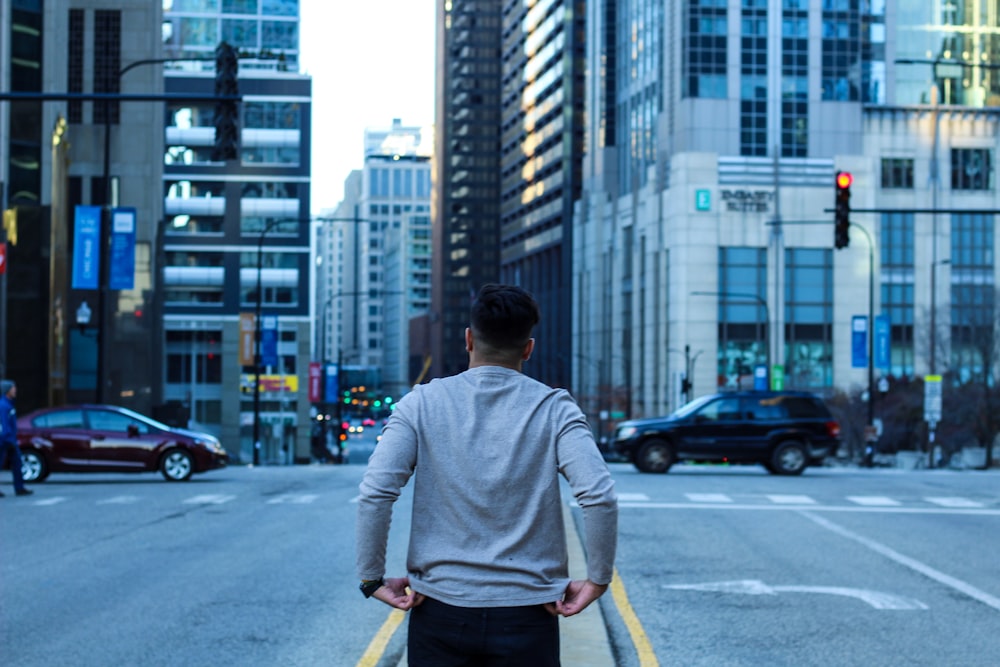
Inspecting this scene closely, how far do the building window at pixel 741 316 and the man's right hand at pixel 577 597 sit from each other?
93.8 metres

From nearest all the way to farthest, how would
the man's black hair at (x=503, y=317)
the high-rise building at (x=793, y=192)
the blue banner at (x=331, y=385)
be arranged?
the man's black hair at (x=503, y=317) < the blue banner at (x=331, y=385) < the high-rise building at (x=793, y=192)

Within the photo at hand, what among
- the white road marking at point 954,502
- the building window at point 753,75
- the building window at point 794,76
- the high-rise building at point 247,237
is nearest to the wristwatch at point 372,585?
the white road marking at point 954,502

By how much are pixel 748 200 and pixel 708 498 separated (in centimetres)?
7817

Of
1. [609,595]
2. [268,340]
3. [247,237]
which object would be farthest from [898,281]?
[609,595]

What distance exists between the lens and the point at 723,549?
15539 mm

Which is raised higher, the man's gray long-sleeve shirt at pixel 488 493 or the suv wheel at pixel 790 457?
the man's gray long-sleeve shirt at pixel 488 493

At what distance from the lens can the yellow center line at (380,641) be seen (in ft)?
28.8

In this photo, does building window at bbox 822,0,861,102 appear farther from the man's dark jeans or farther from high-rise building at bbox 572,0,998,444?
the man's dark jeans

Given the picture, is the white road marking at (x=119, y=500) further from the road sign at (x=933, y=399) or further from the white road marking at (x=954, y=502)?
the road sign at (x=933, y=399)

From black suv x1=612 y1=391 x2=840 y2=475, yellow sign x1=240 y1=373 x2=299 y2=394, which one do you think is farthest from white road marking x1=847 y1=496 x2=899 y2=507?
yellow sign x1=240 y1=373 x2=299 y2=394

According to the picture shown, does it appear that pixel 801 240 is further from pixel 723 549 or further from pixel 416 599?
pixel 416 599

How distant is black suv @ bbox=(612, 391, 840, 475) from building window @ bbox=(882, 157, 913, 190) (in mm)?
74233

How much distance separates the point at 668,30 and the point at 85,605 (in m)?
95.7

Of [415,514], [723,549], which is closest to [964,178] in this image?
[723,549]
